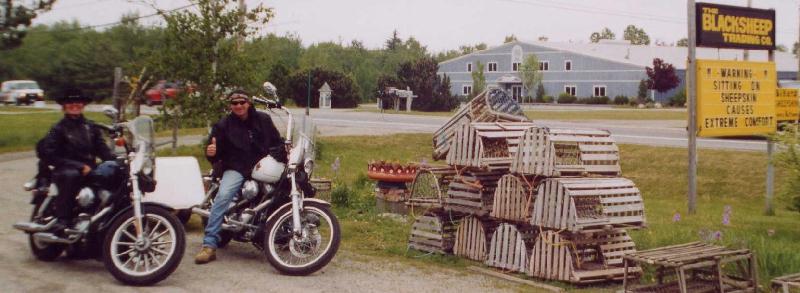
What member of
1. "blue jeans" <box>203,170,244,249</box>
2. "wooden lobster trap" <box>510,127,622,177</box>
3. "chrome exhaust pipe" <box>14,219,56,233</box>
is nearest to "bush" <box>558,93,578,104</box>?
"wooden lobster trap" <box>510,127,622,177</box>

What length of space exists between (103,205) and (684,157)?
52.5 ft

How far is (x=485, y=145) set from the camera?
9609mm

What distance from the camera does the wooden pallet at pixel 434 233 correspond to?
979cm

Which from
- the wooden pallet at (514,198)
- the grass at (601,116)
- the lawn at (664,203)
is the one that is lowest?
the lawn at (664,203)

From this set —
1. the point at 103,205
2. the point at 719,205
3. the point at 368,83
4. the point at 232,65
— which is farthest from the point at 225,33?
the point at 368,83

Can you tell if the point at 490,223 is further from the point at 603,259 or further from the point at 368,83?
the point at 368,83

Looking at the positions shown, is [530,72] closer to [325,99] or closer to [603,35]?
[325,99]

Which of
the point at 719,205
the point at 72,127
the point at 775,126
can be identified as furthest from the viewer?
the point at 719,205

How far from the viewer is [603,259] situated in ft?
28.2

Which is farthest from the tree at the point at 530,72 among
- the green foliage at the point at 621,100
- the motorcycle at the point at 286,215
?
the motorcycle at the point at 286,215

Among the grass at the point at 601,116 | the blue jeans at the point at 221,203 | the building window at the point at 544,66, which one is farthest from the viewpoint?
the building window at the point at 544,66

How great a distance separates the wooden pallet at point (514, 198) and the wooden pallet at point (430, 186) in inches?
45.1

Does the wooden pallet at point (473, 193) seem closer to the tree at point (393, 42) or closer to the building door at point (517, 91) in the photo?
the building door at point (517, 91)

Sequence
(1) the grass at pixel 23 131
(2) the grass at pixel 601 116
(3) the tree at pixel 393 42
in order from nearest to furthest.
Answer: (1) the grass at pixel 23 131 < (2) the grass at pixel 601 116 < (3) the tree at pixel 393 42
